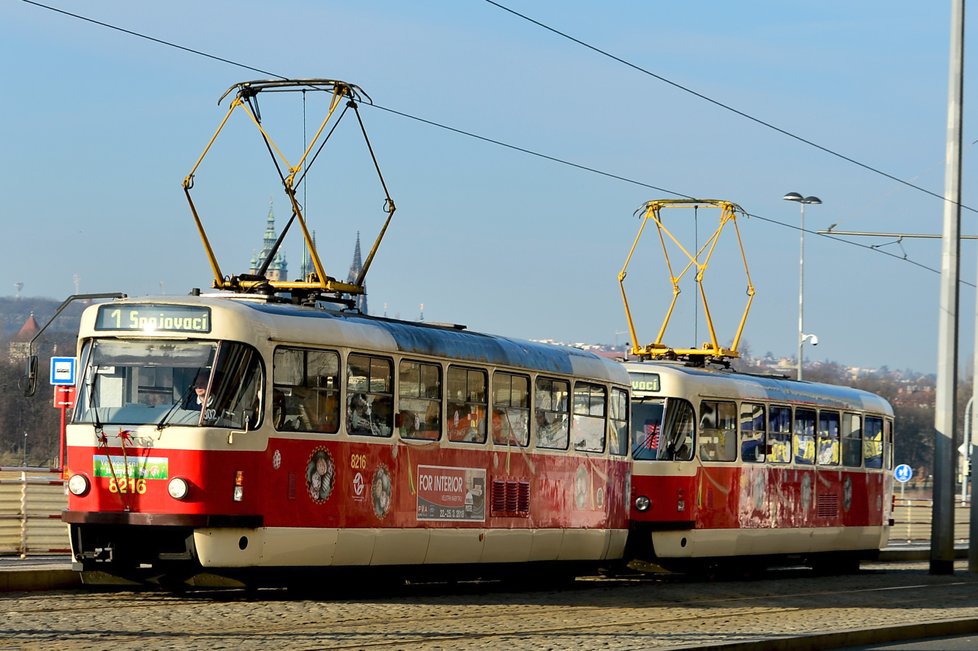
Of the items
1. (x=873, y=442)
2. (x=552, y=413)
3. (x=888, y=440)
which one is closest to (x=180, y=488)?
(x=552, y=413)

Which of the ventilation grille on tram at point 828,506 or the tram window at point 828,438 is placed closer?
the ventilation grille on tram at point 828,506

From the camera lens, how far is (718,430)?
25.2 meters

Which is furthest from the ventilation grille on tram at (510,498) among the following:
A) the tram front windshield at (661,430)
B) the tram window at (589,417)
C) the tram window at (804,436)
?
the tram window at (804,436)

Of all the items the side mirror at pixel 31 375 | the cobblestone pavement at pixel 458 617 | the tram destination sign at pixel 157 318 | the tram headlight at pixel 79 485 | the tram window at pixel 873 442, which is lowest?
the cobblestone pavement at pixel 458 617

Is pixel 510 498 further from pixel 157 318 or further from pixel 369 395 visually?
pixel 157 318

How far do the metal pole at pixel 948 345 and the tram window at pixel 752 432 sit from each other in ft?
9.73

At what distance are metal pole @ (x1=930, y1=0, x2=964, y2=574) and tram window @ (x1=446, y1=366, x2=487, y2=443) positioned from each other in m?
9.93

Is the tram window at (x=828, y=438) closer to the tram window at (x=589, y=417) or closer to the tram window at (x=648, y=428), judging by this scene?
the tram window at (x=648, y=428)

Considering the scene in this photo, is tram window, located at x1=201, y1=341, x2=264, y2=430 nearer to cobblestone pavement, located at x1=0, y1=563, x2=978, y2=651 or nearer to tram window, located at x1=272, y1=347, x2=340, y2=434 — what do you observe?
tram window, located at x1=272, y1=347, x2=340, y2=434

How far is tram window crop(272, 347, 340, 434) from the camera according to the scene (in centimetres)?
1689

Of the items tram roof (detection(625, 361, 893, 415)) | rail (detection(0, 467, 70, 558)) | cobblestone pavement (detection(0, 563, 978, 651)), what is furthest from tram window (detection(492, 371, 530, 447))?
rail (detection(0, 467, 70, 558))

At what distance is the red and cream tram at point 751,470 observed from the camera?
79.1 feet

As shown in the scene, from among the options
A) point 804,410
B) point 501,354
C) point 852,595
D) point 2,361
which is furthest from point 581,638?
point 2,361

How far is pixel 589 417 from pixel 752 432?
179 inches
